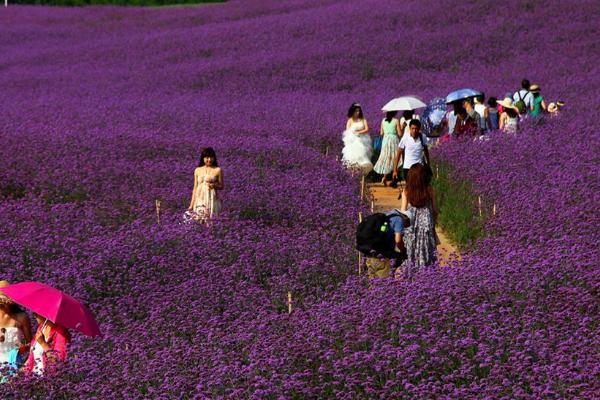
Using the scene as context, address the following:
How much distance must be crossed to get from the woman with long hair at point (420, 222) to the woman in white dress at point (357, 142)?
21.9ft

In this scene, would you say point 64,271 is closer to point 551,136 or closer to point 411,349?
point 411,349

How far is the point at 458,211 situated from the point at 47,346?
20.7 feet

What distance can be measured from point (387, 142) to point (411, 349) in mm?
10615

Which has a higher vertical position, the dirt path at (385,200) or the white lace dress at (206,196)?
the white lace dress at (206,196)

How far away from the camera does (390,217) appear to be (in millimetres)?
9055

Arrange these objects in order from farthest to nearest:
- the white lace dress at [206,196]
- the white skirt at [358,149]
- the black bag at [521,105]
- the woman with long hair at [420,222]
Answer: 1. the black bag at [521,105]
2. the white skirt at [358,149]
3. the white lace dress at [206,196]
4. the woman with long hair at [420,222]

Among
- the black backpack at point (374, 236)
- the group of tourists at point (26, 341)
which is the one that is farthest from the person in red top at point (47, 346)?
the black backpack at point (374, 236)

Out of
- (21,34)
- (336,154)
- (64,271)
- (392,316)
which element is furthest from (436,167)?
(21,34)

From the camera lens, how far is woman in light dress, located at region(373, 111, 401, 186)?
16.4 m

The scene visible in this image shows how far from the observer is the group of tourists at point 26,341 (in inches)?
249

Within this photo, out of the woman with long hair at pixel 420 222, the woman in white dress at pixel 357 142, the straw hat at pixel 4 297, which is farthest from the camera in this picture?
the woman in white dress at pixel 357 142

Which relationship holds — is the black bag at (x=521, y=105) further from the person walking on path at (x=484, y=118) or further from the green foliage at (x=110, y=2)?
the green foliage at (x=110, y=2)

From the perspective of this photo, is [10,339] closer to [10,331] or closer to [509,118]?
[10,331]

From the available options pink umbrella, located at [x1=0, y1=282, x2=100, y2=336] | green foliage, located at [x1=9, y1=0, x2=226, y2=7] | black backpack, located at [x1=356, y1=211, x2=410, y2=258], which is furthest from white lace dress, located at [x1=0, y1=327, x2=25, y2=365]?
green foliage, located at [x1=9, y1=0, x2=226, y2=7]
